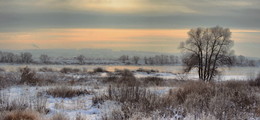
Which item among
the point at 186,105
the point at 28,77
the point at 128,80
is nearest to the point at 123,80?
the point at 128,80

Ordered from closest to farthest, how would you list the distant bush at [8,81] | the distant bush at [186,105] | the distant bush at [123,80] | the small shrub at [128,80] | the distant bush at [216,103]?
the distant bush at [186,105]
the distant bush at [216,103]
the small shrub at [128,80]
the distant bush at [123,80]
the distant bush at [8,81]

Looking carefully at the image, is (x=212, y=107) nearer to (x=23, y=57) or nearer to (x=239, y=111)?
(x=239, y=111)

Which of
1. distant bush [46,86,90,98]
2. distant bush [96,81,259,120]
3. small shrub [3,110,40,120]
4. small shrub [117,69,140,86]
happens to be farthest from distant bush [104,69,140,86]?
small shrub [3,110,40,120]

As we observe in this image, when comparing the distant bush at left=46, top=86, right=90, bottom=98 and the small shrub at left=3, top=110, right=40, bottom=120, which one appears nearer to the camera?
the small shrub at left=3, top=110, right=40, bottom=120

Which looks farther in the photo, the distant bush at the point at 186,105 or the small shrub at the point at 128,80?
the small shrub at the point at 128,80

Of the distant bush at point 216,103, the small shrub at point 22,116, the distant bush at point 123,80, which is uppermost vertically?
the small shrub at point 22,116

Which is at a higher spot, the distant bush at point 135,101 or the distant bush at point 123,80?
the distant bush at point 135,101

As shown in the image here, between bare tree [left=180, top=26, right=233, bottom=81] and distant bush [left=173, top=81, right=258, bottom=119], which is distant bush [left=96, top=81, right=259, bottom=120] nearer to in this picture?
distant bush [left=173, top=81, right=258, bottom=119]

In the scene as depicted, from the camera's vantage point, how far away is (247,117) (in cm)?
726

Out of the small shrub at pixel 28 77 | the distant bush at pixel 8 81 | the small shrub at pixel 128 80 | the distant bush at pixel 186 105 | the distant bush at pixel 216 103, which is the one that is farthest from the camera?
the small shrub at pixel 28 77

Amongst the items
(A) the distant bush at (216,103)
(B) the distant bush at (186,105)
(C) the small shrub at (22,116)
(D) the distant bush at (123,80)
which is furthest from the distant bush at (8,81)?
(A) the distant bush at (216,103)

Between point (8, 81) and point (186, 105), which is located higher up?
point (186, 105)

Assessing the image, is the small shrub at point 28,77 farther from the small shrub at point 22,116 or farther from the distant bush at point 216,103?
the small shrub at point 22,116

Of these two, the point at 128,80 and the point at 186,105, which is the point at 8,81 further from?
the point at 186,105
